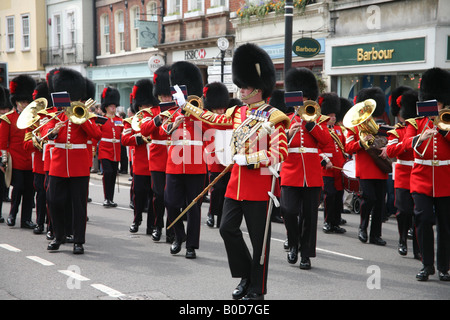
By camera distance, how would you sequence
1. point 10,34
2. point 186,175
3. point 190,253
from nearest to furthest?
point 190,253, point 186,175, point 10,34

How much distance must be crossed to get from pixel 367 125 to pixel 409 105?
649 millimetres

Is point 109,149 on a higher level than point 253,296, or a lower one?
higher

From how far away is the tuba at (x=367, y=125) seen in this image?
8.53 m

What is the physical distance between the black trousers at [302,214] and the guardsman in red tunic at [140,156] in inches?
94.9

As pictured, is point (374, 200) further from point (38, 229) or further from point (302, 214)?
point (38, 229)

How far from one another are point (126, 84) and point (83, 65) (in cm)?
341

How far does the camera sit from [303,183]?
735 cm

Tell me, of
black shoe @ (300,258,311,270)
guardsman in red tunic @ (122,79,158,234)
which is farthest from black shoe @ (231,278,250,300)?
guardsman in red tunic @ (122,79,158,234)

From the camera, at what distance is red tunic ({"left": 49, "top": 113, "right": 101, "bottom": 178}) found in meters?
7.83

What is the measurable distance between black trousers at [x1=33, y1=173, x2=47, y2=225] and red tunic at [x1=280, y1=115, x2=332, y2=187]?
3687 mm

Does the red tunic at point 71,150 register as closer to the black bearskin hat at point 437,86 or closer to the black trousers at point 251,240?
the black trousers at point 251,240

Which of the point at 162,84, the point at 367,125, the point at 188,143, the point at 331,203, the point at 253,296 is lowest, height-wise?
the point at 253,296

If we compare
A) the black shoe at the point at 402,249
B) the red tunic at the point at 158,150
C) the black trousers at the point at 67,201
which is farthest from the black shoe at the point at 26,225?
the black shoe at the point at 402,249

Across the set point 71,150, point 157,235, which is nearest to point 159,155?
point 157,235
